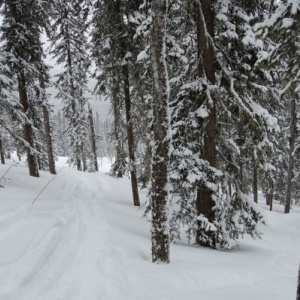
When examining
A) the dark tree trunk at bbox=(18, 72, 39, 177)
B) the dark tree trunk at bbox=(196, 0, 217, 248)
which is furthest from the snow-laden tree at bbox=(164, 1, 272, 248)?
the dark tree trunk at bbox=(18, 72, 39, 177)

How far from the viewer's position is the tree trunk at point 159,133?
220 inches

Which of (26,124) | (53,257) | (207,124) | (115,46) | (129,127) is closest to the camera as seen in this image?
(53,257)

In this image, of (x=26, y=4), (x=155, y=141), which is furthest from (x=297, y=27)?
(x=26, y=4)

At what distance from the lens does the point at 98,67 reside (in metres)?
14.0

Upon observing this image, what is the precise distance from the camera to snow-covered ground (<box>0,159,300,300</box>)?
4.38 m

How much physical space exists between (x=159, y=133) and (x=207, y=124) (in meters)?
3.29

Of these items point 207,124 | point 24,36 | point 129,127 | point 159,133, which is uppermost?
point 24,36

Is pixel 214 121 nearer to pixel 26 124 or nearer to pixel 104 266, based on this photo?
pixel 104 266

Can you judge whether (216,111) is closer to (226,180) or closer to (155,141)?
(226,180)

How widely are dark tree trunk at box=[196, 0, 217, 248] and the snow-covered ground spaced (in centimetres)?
100

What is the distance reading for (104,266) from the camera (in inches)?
210

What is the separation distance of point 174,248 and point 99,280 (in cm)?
338

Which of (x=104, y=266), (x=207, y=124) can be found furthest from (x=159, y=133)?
(x=207, y=124)

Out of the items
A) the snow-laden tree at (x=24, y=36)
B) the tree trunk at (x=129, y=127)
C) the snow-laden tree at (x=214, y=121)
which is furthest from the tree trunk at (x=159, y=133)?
the snow-laden tree at (x=24, y=36)
